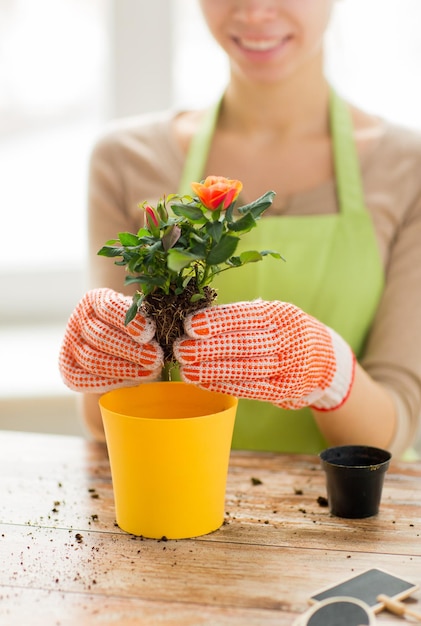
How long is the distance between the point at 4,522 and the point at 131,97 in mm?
1678

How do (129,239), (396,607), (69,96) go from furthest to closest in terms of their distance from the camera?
(69,96)
(129,239)
(396,607)

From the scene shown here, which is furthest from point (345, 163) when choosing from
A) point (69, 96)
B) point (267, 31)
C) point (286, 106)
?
point (69, 96)

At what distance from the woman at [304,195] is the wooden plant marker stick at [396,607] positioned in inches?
18.7

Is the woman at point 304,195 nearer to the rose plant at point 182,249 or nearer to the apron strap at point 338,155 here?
the apron strap at point 338,155

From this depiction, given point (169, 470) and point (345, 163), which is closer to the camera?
point (169, 470)

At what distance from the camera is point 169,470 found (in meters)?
0.98

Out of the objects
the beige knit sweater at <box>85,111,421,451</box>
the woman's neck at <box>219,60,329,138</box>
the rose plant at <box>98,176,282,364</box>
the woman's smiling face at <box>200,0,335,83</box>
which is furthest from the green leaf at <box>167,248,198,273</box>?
the woman's neck at <box>219,60,329,138</box>

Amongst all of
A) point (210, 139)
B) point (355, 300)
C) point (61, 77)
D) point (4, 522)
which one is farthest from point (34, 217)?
point (4, 522)

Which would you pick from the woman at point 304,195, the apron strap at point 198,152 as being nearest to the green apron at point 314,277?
the woman at point 304,195

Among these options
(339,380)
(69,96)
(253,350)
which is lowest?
(339,380)

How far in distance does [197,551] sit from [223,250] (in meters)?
0.33

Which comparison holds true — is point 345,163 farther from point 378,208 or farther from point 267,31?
point 267,31

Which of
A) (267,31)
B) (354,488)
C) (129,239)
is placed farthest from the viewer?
(267,31)

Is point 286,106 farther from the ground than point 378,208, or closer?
farther from the ground
